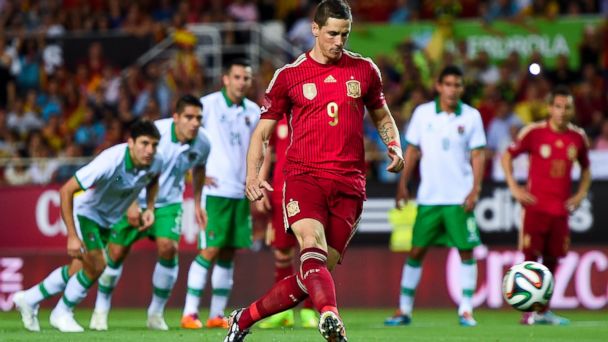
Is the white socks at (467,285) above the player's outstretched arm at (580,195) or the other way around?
the other way around

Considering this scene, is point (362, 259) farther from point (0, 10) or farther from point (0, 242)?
point (0, 10)

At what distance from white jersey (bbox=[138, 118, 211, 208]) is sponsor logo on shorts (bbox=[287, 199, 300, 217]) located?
356 centimetres

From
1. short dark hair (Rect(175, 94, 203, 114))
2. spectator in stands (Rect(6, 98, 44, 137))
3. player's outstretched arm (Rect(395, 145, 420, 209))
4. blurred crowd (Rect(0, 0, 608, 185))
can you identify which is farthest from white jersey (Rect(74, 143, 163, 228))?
spectator in stands (Rect(6, 98, 44, 137))

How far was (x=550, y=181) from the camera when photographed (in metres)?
13.8

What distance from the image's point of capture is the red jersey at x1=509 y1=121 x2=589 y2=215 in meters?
13.8

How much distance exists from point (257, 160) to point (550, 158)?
18.9 ft

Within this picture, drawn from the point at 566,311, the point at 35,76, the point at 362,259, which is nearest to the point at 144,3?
the point at 35,76

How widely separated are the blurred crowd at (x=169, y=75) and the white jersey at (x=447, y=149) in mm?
4964

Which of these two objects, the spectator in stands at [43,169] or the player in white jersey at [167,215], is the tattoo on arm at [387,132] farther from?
the spectator in stands at [43,169]

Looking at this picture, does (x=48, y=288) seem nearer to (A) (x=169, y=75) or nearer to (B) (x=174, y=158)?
(B) (x=174, y=158)

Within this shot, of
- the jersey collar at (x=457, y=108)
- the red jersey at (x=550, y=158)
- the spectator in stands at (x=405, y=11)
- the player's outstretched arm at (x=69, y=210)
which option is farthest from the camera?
the spectator in stands at (x=405, y=11)

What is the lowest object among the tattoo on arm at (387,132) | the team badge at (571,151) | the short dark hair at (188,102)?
the team badge at (571,151)

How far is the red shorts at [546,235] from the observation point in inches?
540

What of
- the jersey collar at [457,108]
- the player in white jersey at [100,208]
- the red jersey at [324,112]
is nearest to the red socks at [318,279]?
the red jersey at [324,112]
